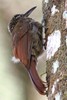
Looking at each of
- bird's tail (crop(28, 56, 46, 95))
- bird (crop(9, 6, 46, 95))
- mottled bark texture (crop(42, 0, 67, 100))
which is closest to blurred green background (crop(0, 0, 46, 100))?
bird (crop(9, 6, 46, 95))

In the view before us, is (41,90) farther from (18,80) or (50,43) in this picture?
(18,80)

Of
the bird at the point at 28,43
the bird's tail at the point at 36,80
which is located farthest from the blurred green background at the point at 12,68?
the bird's tail at the point at 36,80

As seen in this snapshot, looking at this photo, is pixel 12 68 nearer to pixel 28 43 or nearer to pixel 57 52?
pixel 28 43

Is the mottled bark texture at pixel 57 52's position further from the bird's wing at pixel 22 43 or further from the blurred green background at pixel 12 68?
the blurred green background at pixel 12 68

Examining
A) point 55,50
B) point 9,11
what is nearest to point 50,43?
point 55,50

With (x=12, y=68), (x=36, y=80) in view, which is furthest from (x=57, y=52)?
(x=12, y=68)
